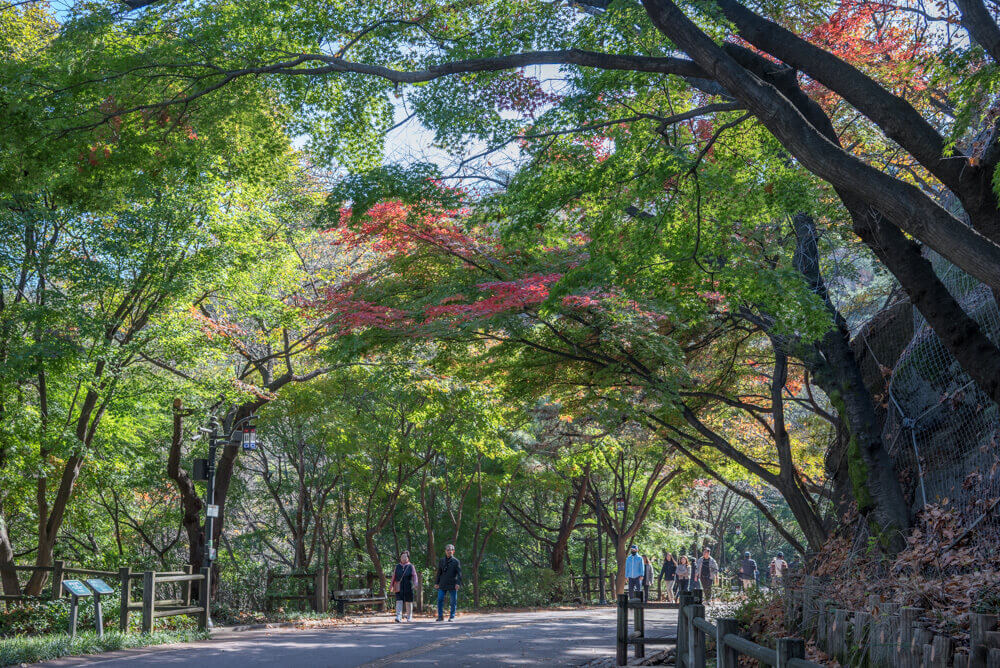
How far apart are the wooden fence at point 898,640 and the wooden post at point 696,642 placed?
1.01 meters

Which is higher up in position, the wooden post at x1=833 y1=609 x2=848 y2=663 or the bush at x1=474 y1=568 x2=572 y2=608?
the wooden post at x1=833 y1=609 x2=848 y2=663

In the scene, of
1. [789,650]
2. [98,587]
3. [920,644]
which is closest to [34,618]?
[98,587]

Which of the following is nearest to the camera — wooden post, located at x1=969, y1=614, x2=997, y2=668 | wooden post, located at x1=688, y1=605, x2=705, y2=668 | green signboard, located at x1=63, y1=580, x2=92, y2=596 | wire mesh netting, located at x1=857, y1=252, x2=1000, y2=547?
wooden post, located at x1=969, y1=614, x2=997, y2=668

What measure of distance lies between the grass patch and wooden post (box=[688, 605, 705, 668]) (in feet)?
28.8

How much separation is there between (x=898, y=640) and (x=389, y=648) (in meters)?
9.92

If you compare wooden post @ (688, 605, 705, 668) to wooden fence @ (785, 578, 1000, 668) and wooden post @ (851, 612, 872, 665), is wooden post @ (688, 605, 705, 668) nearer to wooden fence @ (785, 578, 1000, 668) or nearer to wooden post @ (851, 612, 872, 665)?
wooden fence @ (785, 578, 1000, 668)

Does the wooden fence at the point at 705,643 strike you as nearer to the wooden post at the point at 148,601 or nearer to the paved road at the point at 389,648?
the paved road at the point at 389,648

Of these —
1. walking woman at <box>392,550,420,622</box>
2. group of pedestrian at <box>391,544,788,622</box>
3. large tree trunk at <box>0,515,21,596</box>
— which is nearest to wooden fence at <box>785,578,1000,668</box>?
group of pedestrian at <box>391,544,788,622</box>

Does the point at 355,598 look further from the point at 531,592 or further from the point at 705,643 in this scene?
the point at 705,643

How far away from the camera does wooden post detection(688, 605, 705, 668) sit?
6.98 metres

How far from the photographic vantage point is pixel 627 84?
8789 millimetres

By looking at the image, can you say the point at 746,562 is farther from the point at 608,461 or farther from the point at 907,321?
the point at 907,321

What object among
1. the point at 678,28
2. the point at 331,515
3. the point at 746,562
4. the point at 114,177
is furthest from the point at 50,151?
the point at 331,515

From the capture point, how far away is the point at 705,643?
8219 millimetres
